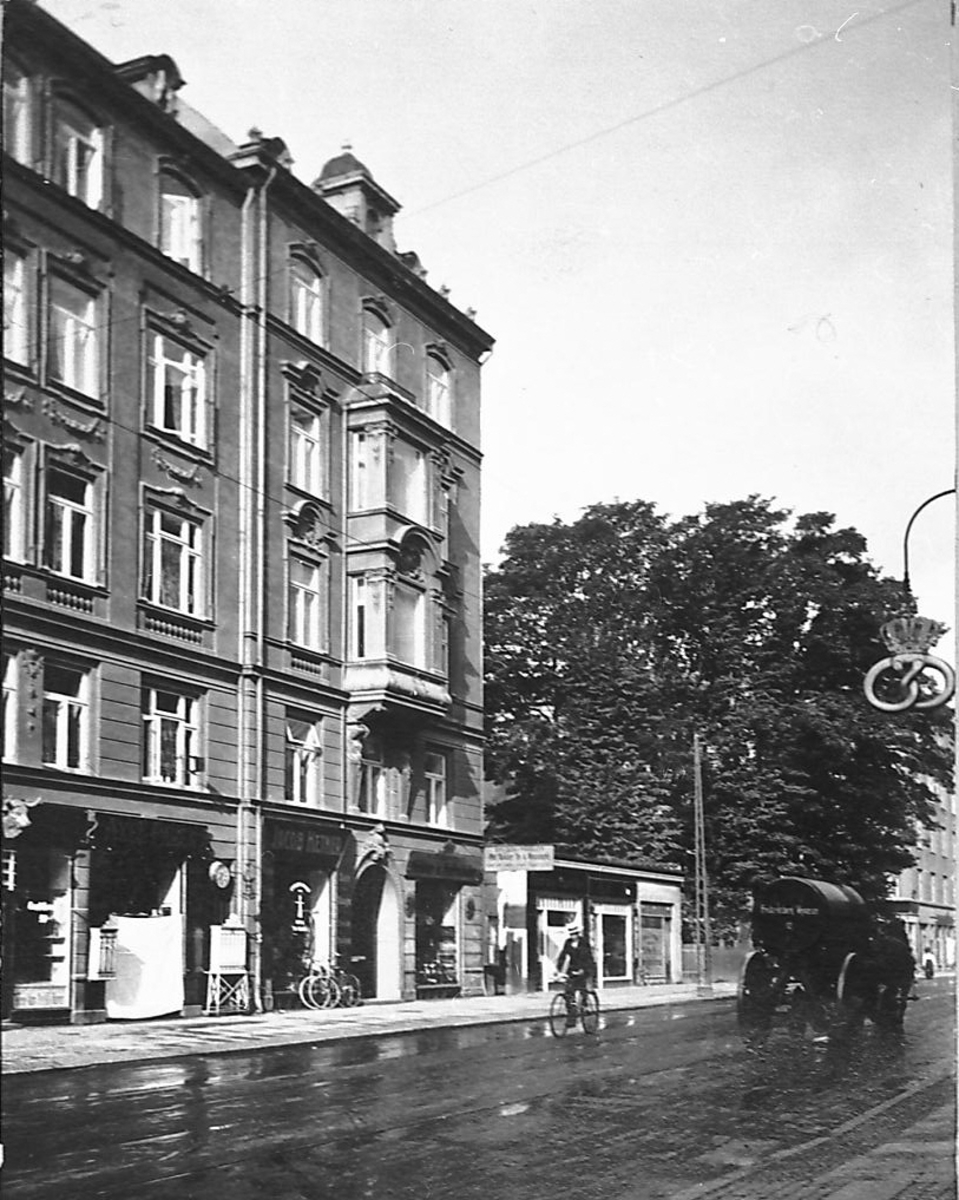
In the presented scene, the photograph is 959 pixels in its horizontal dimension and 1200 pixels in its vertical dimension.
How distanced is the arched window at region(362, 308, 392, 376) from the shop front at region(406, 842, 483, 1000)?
1.64 metres

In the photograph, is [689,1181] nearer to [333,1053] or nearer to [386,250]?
[333,1053]

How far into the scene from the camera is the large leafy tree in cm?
501

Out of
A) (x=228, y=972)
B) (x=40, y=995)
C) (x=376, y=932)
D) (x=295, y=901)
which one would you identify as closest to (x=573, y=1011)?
(x=376, y=932)

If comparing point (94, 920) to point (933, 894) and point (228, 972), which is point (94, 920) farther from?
point (933, 894)

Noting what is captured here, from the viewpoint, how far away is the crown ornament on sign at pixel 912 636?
5.46 metres

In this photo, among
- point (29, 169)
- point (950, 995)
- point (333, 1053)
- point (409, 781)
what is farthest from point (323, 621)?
point (950, 995)

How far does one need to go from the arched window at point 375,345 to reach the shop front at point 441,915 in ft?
5.40

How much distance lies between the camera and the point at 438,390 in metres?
5.20

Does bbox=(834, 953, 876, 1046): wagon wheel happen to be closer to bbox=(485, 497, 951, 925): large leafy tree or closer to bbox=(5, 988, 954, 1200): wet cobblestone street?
bbox=(5, 988, 954, 1200): wet cobblestone street

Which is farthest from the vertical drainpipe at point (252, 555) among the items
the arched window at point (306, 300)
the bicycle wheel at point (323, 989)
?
the bicycle wheel at point (323, 989)

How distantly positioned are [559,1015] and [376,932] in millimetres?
760

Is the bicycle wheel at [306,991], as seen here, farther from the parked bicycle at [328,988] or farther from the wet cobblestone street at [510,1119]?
the wet cobblestone street at [510,1119]

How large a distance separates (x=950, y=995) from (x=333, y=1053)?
7.63 feet

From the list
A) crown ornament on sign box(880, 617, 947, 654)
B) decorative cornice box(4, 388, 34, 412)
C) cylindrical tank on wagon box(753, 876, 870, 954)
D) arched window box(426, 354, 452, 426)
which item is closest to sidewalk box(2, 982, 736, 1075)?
cylindrical tank on wagon box(753, 876, 870, 954)
